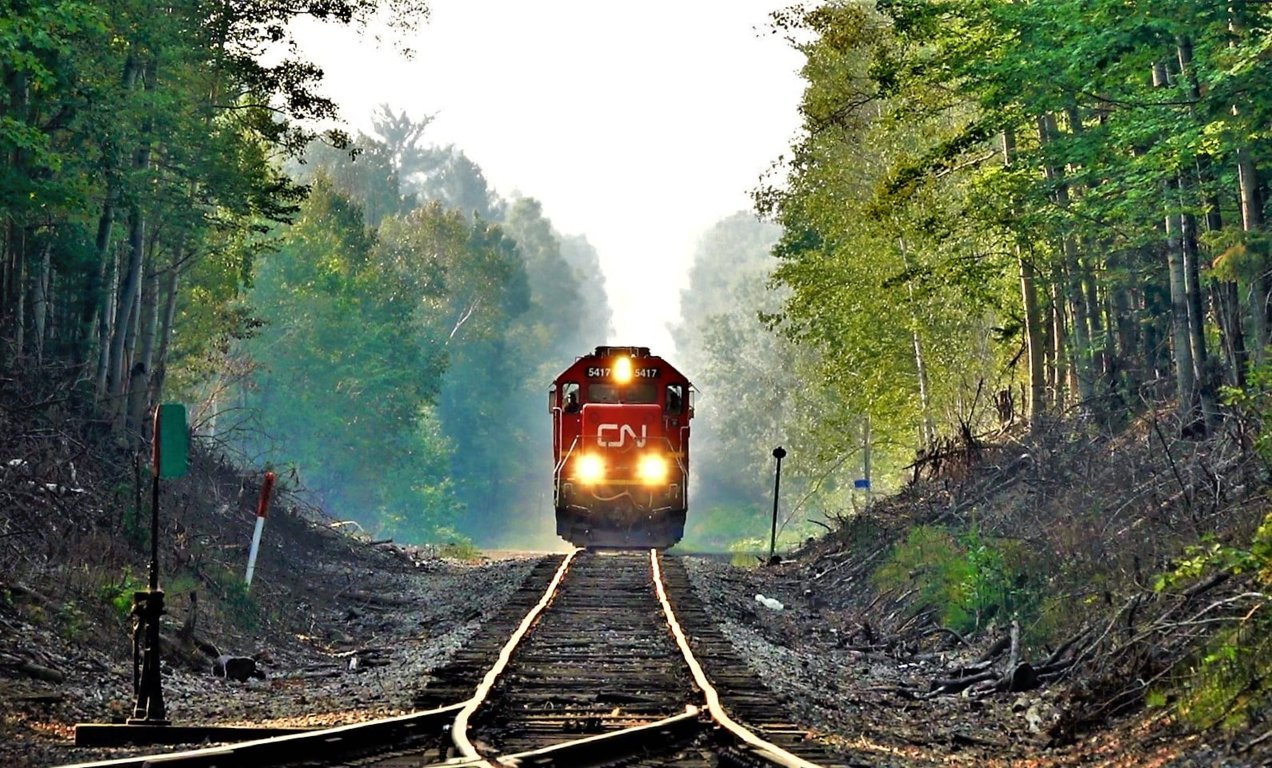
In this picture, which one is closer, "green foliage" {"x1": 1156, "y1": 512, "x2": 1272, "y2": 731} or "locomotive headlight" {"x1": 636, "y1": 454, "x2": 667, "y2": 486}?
"green foliage" {"x1": 1156, "y1": 512, "x2": 1272, "y2": 731}

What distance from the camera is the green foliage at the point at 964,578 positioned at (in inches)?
611

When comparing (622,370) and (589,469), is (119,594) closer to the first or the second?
(589,469)

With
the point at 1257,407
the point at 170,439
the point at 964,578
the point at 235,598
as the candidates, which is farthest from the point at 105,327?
the point at 1257,407

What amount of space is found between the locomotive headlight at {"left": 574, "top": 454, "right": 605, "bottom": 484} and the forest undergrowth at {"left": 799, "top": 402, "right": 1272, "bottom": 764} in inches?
166

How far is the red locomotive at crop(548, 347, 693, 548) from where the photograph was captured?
2684 cm

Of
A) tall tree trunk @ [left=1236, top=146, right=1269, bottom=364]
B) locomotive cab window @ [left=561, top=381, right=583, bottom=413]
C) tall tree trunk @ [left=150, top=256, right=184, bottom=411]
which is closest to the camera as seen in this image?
tall tree trunk @ [left=1236, top=146, right=1269, bottom=364]

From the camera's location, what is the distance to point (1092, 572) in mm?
14109

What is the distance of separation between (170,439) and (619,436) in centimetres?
1650

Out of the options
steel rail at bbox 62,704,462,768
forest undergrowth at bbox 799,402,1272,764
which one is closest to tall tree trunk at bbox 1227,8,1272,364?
→ forest undergrowth at bbox 799,402,1272,764

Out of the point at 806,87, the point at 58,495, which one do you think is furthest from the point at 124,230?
the point at 806,87

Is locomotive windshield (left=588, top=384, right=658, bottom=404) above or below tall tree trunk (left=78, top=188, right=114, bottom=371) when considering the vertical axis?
below

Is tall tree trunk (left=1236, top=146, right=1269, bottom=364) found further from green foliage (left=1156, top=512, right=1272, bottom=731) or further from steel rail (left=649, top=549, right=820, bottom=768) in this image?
green foliage (left=1156, top=512, right=1272, bottom=731)

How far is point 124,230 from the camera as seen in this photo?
2541cm

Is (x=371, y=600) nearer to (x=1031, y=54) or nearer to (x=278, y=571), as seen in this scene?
(x=278, y=571)
